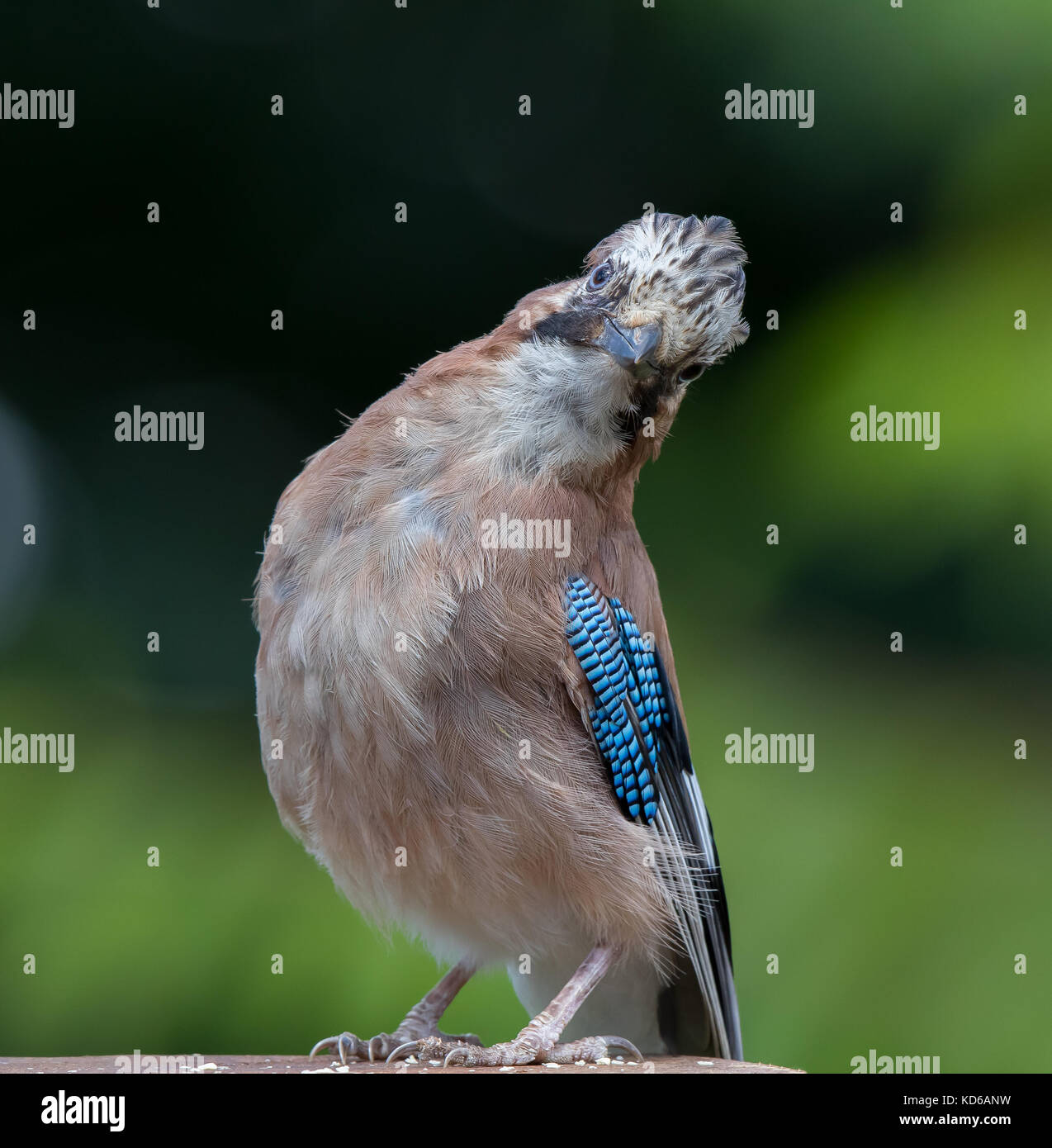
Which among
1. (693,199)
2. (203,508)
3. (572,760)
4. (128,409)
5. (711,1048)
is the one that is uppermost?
(693,199)

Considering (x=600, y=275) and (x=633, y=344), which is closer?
(x=633, y=344)

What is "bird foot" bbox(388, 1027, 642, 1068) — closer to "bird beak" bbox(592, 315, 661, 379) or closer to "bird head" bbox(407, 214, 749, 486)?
"bird head" bbox(407, 214, 749, 486)

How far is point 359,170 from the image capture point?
5.95 m

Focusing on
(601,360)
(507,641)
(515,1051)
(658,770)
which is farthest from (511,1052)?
(601,360)

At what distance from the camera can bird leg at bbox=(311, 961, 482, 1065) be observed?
4000mm

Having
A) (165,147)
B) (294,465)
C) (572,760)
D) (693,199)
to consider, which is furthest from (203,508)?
(572,760)

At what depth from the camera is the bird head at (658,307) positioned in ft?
11.6

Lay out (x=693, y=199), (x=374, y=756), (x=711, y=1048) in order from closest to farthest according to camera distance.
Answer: (x=374, y=756), (x=711, y=1048), (x=693, y=199)

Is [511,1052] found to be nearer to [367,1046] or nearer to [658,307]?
[367,1046]

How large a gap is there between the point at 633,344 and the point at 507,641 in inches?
32.4

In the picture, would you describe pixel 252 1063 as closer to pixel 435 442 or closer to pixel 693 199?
pixel 435 442

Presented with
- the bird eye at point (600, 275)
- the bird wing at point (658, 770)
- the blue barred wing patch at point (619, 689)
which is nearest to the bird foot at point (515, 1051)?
the bird wing at point (658, 770)

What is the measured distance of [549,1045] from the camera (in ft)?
11.9

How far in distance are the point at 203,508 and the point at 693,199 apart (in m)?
2.44
